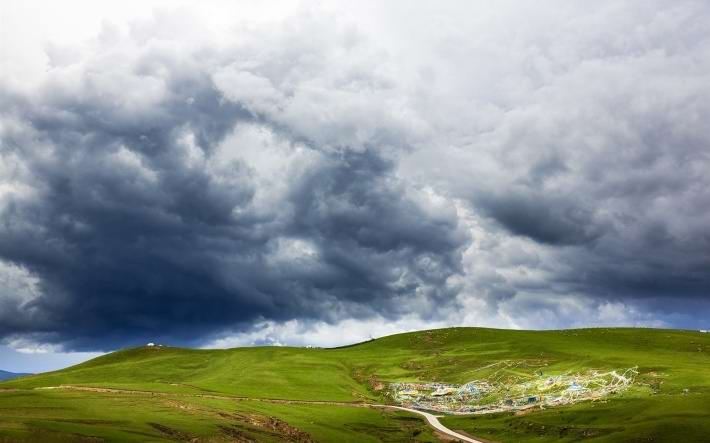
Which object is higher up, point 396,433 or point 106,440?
point 106,440

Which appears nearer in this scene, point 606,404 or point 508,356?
point 606,404

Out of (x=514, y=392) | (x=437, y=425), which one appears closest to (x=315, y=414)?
(x=437, y=425)

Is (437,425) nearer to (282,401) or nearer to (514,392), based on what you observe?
(282,401)

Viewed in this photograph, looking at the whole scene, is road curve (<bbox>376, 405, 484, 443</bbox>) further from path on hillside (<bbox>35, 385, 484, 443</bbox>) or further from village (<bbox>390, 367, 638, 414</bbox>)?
village (<bbox>390, 367, 638, 414</bbox>)

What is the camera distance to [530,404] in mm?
124312

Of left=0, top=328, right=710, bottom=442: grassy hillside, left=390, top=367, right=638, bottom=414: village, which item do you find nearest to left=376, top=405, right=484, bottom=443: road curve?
left=0, top=328, right=710, bottom=442: grassy hillside

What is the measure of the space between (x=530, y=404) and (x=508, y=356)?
76.8 meters

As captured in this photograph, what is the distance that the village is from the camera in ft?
412

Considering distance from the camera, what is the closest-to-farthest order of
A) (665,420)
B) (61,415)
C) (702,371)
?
(61,415) → (665,420) → (702,371)

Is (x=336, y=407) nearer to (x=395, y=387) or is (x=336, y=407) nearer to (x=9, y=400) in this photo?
(x=395, y=387)

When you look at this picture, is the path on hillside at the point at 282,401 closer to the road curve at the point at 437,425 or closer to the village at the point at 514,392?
the road curve at the point at 437,425

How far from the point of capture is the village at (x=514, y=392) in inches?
4946

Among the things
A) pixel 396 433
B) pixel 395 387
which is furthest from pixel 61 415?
pixel 395 387

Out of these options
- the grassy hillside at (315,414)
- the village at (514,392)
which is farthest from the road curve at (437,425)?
the village at (514,392)
